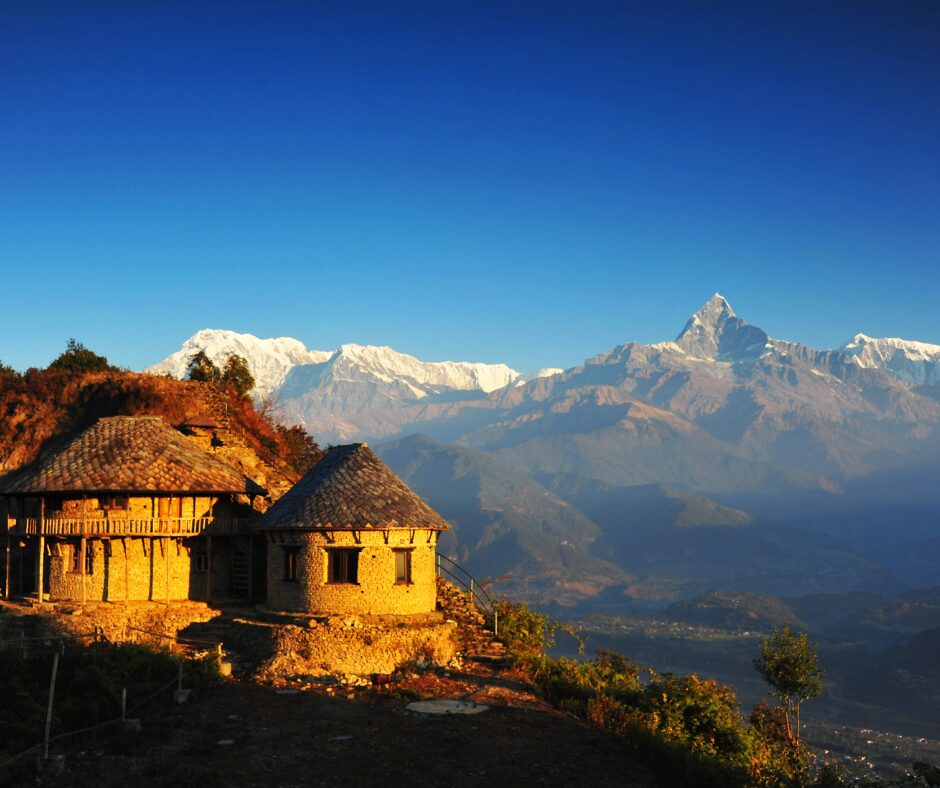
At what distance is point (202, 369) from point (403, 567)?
118ft

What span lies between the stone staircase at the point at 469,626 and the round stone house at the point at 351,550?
1.66 meters

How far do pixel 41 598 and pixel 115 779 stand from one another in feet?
63.2

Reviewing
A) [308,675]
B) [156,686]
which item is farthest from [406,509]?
[156,686]

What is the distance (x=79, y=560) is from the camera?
133ft

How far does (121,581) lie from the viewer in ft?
133

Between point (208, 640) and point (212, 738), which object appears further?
point (208, 640)

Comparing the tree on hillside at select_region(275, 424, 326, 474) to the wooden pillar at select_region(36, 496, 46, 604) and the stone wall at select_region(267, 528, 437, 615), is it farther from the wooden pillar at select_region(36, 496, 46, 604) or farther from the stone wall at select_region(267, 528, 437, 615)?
the stone wall at select_region(267, 528, 437, 615)

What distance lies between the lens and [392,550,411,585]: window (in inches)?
1475

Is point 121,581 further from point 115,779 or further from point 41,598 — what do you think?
point 115,779

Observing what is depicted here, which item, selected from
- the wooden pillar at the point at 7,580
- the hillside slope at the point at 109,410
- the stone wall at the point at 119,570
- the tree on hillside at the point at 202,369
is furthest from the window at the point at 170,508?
the tree on hillside at the point at 202,369

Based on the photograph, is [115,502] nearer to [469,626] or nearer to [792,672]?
[469,626]

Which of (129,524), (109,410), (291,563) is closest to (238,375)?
(109,410)

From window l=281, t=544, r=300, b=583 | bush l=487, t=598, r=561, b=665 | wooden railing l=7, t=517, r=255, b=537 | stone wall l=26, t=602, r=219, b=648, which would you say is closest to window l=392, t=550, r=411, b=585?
window l=281, t=544, r=300, b=583

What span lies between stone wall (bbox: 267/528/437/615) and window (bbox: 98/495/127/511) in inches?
313
